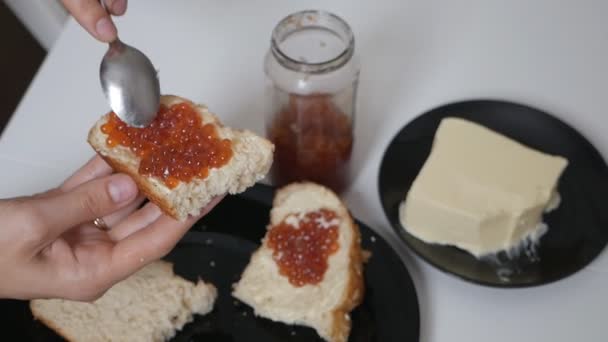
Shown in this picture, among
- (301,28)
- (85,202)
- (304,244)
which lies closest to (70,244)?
(85,202)

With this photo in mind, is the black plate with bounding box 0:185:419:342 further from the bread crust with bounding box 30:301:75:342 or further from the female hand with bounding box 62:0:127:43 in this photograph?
the female hand with bounding box 62:0:127:43

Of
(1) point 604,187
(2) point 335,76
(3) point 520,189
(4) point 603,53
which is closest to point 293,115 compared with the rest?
(2) point 335,76

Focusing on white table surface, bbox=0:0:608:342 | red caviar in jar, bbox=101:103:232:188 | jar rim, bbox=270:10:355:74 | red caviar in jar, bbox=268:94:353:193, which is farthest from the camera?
white table surface, bbox=0:0:608:342

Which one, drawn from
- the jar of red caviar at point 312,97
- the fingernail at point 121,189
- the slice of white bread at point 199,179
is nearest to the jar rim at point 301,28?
the jar of red caviar at point 312,97

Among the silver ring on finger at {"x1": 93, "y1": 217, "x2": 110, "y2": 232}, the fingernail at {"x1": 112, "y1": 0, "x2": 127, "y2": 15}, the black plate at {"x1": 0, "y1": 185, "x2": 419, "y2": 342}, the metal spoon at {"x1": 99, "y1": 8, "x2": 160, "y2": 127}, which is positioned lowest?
the black plate at {"x1": 0, "y1": 185, "x2": 419, "y2": 342}

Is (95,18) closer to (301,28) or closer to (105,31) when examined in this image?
(105,31)

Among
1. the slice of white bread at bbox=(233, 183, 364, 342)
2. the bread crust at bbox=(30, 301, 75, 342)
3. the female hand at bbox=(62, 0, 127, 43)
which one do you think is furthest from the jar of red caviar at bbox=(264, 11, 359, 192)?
the bread crust at bbox=(30, 301, 75, 342)
